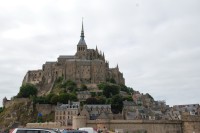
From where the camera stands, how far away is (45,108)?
7912cm

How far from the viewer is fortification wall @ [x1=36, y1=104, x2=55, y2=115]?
7856 cm

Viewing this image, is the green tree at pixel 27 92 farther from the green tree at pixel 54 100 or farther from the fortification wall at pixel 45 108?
the fortification wall at pixel 45 108

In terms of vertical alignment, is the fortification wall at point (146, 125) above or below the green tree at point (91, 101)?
below

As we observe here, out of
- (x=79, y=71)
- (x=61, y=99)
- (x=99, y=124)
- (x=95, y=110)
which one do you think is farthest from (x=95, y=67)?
(x=99, y=124)

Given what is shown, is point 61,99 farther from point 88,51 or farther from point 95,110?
point 88,51

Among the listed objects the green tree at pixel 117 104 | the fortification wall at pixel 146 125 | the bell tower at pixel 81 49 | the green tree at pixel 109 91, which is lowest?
the fortification wall at pixel 146 125

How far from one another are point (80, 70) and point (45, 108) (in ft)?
87.6

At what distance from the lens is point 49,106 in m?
79.5

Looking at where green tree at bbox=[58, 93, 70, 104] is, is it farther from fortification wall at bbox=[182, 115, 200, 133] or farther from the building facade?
fortification wall at bbox=[182, 115, 200, 133]

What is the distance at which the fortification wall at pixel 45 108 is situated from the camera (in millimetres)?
78562

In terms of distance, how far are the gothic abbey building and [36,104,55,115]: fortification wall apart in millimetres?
21703

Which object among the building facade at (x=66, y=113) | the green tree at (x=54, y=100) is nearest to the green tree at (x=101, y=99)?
the building facade at (x=66, y=113)

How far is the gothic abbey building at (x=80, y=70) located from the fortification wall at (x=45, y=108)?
21.7 meters

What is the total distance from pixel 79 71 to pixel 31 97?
73.3 ft
